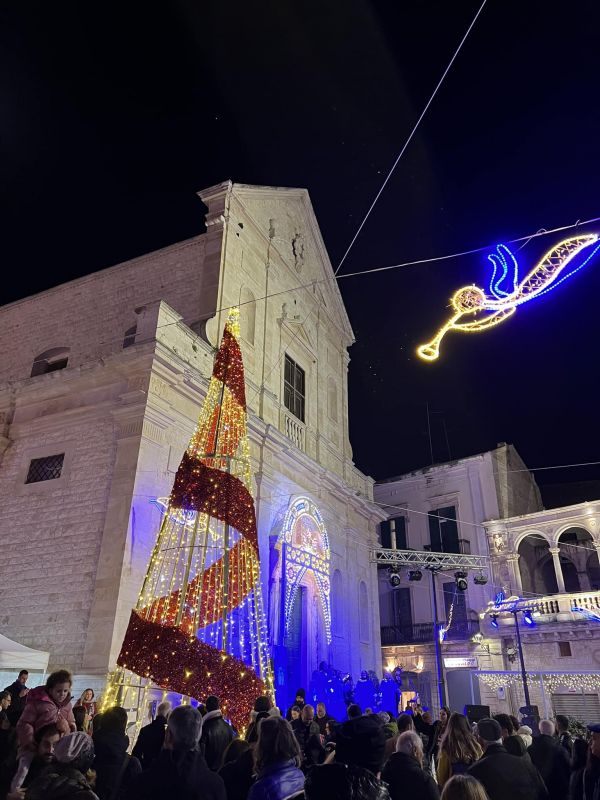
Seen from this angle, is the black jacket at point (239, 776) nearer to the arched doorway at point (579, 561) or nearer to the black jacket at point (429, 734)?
the black jacket at point (429, 734)

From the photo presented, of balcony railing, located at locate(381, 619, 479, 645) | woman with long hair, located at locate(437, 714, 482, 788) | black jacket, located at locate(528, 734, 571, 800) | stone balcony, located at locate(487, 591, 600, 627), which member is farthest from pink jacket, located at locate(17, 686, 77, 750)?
balcony railing, located at locate(381, 619, 479, 645)

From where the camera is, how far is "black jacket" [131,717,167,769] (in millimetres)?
4973

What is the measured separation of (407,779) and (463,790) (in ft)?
2.76

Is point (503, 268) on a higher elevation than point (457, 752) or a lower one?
higher

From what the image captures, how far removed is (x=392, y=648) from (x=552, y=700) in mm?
7159

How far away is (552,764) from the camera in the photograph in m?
5.17

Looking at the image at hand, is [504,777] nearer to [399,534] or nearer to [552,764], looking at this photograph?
[552,764]

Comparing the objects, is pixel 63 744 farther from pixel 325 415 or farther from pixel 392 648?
pixel 392 648

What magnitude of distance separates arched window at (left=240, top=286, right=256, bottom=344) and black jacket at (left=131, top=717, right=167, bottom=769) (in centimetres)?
1163

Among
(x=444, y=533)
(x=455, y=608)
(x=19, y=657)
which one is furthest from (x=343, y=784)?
(x=444, y=533)

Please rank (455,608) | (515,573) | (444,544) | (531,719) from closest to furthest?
(531,719) < (515,573) < (455,608) < (444,544)

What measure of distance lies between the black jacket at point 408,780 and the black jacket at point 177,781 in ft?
3.23

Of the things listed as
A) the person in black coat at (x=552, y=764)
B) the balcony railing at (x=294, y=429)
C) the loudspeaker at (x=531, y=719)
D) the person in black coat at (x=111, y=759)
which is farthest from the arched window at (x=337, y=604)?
the person in black coat at (x=111, y=759)

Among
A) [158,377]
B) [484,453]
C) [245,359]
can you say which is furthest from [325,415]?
[484,453]
